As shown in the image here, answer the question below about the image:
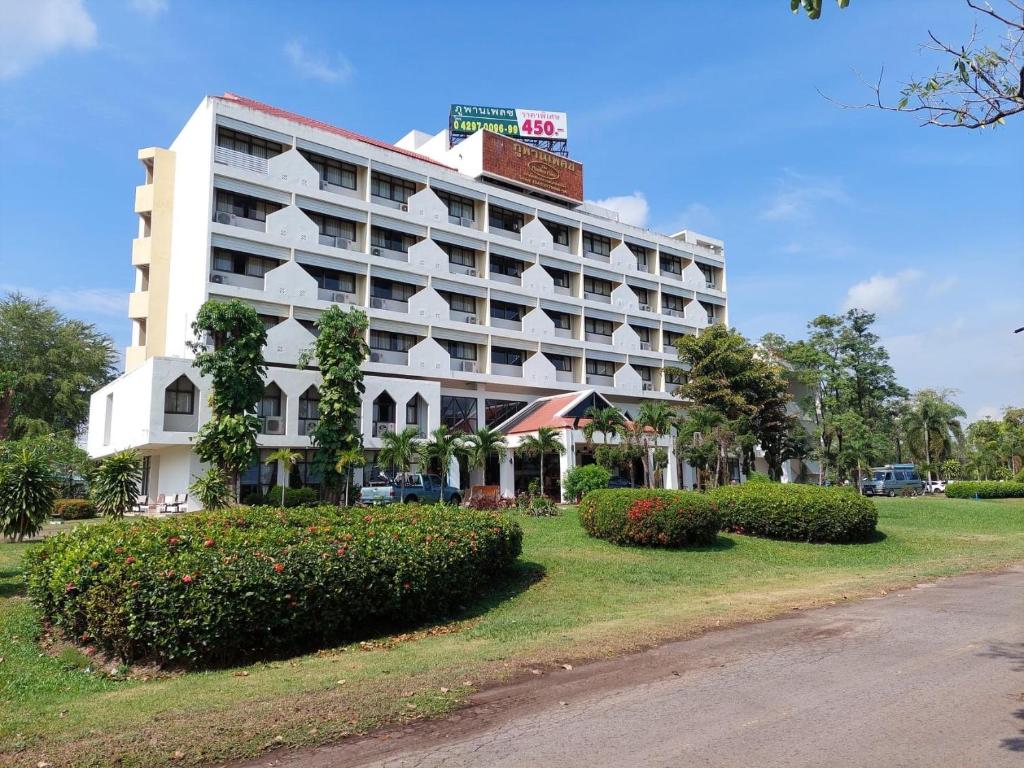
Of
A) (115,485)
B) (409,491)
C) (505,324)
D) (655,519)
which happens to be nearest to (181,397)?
(409,491)

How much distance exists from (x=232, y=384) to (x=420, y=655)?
876 inches

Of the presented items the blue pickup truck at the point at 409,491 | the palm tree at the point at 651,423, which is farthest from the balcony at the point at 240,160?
the palm tree at the point at 651,423

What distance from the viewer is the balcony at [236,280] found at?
1369 inches

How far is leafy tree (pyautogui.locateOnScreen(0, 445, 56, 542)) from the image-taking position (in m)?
13.3

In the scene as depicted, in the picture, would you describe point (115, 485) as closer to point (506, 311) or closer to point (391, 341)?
point (391, 341)

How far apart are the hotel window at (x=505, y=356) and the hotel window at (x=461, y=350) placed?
1.34 metres

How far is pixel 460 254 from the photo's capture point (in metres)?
44.5

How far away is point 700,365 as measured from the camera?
46188 millimetres

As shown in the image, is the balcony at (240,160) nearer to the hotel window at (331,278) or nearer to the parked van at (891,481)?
the hotel window at (331,278)

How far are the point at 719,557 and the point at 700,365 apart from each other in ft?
101

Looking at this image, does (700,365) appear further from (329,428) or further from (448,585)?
(448,585)

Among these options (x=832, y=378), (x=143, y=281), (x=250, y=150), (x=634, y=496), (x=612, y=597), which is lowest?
(x=612, y=597)

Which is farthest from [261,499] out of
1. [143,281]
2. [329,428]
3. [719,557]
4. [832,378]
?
[832,378]

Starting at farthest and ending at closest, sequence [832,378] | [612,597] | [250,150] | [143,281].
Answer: [832,378]
[143,281]
[250,150]
[612,597]
